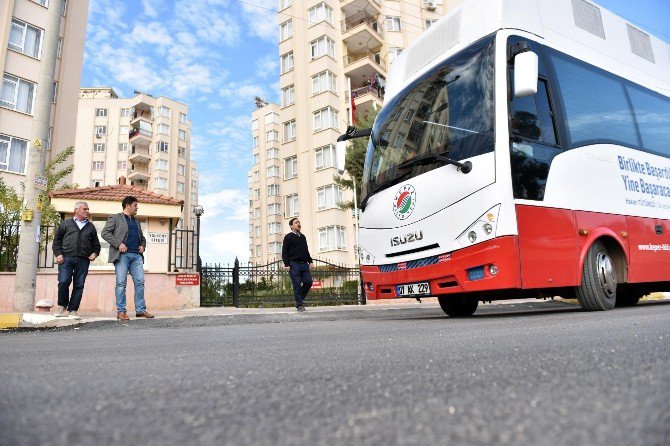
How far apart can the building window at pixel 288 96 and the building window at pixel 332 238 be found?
10.2 metres

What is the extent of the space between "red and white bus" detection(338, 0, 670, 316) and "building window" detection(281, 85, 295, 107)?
1088 inches

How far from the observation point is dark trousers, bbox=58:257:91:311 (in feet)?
23.0

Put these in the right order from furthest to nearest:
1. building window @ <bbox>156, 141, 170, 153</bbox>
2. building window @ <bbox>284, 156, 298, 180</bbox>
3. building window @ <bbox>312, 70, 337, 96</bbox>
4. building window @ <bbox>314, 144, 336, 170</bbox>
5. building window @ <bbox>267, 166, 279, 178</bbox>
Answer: building window @ <bbox>156, 141, 170, 153</bbox>, building window @ <bbox>267, 166, 279, 178</bbox>, building window @ <bbox>284, 156, 298, 180</bbox>, building window @ <bbox>312, 70, 337, 96</bbox>, building window @ <bbox>314, 144, 336, 170</bbox>

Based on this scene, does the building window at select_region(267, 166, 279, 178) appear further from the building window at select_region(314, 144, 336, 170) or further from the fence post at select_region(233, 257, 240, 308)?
the fence post at select_region(233, 257, 240, 308)

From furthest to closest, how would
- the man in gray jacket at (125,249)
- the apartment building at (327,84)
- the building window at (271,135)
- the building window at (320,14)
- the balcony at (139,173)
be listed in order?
1. the balcony at (139,173)
2. the building window at (271,135)
3. the building window at (320,14)
4. the apartment building at (327,84)
5. the man in gray jacket at (125,249)

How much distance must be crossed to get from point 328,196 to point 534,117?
2507 cm

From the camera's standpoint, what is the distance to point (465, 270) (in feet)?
16.6

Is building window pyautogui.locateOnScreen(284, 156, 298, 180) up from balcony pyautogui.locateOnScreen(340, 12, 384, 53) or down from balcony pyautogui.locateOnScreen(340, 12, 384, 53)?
down

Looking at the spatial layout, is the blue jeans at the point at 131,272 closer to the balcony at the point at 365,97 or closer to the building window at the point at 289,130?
the balcony at the point at 365,97

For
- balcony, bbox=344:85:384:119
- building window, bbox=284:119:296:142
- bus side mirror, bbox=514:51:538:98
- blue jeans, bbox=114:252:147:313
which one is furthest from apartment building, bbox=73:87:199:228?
bus side mirror, bbox=514:51:538:98

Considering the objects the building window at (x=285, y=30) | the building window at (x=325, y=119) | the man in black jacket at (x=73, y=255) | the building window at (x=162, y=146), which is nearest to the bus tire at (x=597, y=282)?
the man in black jacket at (x=73, y=255)

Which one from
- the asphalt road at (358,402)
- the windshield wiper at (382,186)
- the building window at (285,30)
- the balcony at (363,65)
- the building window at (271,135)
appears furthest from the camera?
the building window at (271,135)

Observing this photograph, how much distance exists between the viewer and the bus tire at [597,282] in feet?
18.2

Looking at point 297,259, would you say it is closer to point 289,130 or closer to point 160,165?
point 289,130
